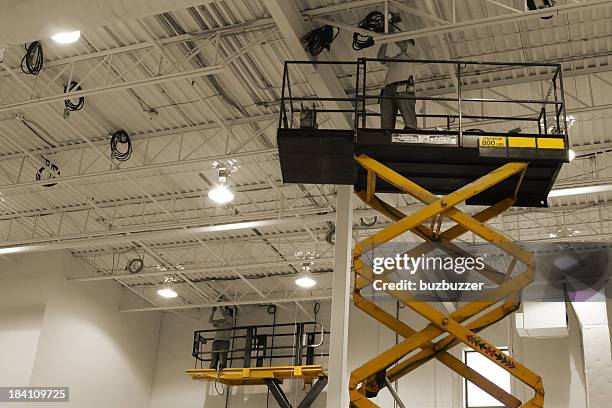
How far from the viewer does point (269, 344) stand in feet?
109

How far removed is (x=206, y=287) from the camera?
32.7 m

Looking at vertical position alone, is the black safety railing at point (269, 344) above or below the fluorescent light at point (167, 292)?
below

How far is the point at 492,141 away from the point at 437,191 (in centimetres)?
143

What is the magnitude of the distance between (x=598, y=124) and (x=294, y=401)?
17795mm

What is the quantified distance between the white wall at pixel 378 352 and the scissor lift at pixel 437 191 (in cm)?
1274

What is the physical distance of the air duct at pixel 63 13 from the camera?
1091 cm

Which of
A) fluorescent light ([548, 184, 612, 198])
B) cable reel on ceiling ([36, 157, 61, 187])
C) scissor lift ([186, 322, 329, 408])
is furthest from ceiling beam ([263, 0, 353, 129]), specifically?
scissor lift ([186, 322, 329, 408])

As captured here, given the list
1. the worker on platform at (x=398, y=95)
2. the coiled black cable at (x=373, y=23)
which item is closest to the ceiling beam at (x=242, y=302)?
the coiled black cable at (x=373, y=23)

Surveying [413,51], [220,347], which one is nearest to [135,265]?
[220,347]

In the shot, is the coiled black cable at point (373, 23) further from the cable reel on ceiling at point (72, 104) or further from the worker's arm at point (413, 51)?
the cable reel on ceiling at point (72, 104)

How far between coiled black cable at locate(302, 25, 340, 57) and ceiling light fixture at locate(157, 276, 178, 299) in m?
18.5

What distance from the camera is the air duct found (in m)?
10.9

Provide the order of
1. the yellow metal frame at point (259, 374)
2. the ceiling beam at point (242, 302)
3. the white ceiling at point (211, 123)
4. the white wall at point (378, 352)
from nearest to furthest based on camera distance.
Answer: the white ceiling at point (211, 123) → the white wall at point (378, 352) → the yellow metal frame at point (259, 374) → the ceiling beam at point (242, 302)

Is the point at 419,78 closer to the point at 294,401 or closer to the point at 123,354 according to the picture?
the point at 294,401
